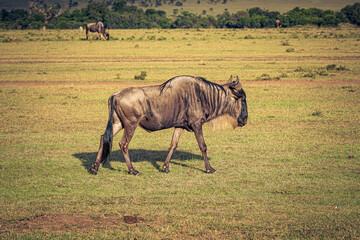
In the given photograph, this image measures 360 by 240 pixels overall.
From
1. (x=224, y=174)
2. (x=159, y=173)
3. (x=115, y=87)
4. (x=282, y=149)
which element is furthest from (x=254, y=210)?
(x=115, y=87)

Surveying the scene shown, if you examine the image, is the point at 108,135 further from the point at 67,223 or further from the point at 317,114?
the point at 317,114

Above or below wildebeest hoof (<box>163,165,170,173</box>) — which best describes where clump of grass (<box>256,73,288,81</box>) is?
below

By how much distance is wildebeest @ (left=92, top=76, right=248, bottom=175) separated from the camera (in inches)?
294

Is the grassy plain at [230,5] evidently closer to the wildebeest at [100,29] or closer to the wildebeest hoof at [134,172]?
the wildebeest at [100,29]

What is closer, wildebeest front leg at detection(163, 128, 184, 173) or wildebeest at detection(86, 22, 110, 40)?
wildebeest front leg at detection(163, 128, 184, 173)

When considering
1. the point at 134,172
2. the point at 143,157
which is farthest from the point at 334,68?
the point at 134,172

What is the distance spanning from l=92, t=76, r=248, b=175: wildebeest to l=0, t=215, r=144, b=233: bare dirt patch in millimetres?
1814

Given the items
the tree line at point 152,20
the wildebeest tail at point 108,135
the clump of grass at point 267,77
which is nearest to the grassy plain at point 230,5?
the tree line at point 152,20

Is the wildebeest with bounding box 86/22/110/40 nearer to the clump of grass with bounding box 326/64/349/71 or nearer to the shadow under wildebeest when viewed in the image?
the clump of grass with bounding box 326/64/349/71

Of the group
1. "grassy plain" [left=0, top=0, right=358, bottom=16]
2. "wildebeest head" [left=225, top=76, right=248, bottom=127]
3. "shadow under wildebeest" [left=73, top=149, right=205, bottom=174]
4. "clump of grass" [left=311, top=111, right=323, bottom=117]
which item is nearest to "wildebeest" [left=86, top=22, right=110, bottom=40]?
"clump of grass" [left=311, top=111, right=323, bottom=117]

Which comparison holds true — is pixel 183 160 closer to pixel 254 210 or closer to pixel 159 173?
pixel 159 173

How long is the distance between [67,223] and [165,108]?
2.65 meters

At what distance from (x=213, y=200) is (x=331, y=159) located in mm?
3169

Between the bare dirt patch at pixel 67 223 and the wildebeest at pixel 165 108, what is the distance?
5.95 ft
